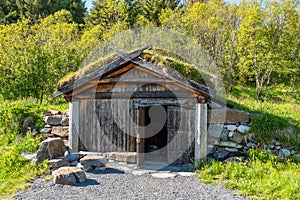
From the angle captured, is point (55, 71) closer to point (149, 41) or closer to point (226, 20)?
point (149, 41)

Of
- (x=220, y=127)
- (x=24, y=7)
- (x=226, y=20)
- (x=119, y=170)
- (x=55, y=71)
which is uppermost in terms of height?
(x=24, y=7)

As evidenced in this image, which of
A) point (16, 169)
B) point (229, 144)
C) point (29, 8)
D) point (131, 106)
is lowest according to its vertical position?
point (16, 169)

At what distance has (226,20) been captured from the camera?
20438 mm

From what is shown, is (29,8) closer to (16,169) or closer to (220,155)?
(16,169)

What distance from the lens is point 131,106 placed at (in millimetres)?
9352

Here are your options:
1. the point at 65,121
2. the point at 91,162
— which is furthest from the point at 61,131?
the point at 91,162

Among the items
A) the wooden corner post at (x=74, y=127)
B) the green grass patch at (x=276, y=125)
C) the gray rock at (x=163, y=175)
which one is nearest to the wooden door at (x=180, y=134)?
the gray rock at (x=163, y=175)

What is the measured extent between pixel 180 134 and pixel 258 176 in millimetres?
2525

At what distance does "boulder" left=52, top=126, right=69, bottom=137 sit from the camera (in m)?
10.3

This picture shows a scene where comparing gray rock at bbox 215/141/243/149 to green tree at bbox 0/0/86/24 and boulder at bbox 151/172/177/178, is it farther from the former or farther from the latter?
green tree at bbox 0/0/86/24

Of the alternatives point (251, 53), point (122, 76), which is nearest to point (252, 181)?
point (122, 76)

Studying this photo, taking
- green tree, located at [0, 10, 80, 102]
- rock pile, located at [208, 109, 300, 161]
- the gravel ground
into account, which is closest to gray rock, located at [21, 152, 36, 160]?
the gravel ground

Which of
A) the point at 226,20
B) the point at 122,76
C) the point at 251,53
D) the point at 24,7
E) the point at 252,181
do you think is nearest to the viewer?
the point at 252,181

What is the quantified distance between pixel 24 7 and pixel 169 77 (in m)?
28.7
